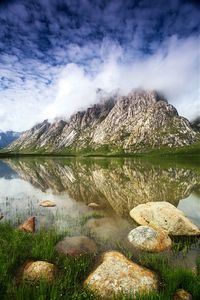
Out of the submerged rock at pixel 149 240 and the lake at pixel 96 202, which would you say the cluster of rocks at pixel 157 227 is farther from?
the lake at pixel 96 202

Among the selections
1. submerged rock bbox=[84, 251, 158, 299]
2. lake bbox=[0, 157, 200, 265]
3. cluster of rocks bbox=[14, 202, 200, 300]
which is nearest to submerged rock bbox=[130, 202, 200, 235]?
cluster of rocks bbox=[14, 202, 200, 300]

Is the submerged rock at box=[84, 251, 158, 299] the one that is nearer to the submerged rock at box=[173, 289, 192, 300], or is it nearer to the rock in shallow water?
the submerged rock at box=[173, 289, 192, 300]

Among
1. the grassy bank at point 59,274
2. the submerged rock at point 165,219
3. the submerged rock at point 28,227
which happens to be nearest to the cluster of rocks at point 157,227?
the submerged rock at point 165,219

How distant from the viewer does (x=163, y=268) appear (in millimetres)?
14180

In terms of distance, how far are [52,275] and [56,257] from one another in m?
2.15

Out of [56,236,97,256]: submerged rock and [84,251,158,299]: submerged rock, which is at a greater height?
[56,236,97,256]: submerged rock

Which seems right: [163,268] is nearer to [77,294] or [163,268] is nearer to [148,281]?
[148,281]

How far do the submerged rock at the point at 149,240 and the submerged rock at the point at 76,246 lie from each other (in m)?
3.03

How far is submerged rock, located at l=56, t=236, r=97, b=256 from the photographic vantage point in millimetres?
15974

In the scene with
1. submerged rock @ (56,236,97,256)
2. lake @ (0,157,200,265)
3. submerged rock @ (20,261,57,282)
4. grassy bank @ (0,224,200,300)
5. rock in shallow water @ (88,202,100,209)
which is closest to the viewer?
grassy bank @ (0,224,200,300)

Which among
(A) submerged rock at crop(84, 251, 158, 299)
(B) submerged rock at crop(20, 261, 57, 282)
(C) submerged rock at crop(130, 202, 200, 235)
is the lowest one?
(A) submerged rock at crop(84, 251, 158, 299)

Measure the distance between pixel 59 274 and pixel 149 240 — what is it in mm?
7450

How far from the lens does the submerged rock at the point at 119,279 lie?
38.6ft

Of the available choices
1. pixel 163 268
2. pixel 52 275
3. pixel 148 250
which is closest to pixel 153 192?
pixel 148 250
